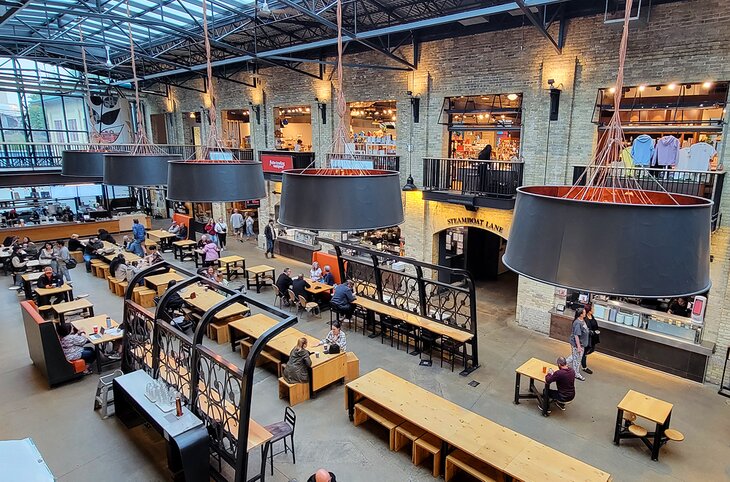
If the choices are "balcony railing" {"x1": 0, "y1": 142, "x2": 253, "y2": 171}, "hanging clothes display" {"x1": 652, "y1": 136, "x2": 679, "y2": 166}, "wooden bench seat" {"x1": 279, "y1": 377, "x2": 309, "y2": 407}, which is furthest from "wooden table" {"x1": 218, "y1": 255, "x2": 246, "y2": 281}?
"hanging clothes display" {"x1": 652, "y1": 136, "x2": 679, "y2": 166}

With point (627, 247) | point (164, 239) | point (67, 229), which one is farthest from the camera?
point (67, 229)

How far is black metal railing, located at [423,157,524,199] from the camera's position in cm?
1102

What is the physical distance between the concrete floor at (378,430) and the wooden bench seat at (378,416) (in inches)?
7.1

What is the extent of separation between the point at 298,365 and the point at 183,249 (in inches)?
515

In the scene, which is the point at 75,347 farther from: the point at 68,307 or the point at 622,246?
the point at 622,246

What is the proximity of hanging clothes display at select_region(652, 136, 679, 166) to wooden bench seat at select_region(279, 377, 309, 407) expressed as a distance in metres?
7.95

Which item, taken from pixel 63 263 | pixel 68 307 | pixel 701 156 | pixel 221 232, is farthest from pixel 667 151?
pixel 63 263

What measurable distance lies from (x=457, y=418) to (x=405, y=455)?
1.01m

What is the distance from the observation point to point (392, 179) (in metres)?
2.79

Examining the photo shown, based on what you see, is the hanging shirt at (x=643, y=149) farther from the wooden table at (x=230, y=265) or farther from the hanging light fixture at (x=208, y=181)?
the wooden table at (x=230, y=265)

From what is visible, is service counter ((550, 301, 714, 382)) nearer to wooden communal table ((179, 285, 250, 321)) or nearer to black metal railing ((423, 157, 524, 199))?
black metal railing ((423, 157, 524, 199))

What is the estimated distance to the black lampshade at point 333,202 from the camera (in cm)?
253

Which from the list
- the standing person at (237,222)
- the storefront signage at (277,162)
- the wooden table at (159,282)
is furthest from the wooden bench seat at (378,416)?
the standing person at (237,222)

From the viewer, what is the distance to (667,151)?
8.46 m
